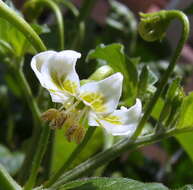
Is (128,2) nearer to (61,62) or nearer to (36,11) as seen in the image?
(36,11)

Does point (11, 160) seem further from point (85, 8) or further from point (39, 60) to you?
point (39, 60)

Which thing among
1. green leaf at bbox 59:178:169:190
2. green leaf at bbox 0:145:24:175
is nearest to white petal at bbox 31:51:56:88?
green leaf at bbox 59:178:169:190

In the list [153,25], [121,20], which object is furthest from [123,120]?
[121,20]

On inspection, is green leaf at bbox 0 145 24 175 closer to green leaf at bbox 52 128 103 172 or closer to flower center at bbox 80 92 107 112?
green leaf at bbox 52 128 103 172

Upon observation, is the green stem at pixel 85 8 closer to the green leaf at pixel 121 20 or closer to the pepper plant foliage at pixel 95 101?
the pepper plant foliage at pixel 95 101

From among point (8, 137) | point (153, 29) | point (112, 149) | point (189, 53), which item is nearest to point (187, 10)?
point (153, 29)

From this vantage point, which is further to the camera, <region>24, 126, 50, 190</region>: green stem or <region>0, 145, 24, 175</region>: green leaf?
<region>0, 145, 24, 175</region>: green leaf

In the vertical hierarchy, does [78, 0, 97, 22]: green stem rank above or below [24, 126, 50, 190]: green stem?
above

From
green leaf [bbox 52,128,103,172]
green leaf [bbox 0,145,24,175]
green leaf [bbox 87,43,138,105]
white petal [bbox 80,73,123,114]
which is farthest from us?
green leaf [bbox 0,145,24,175]
